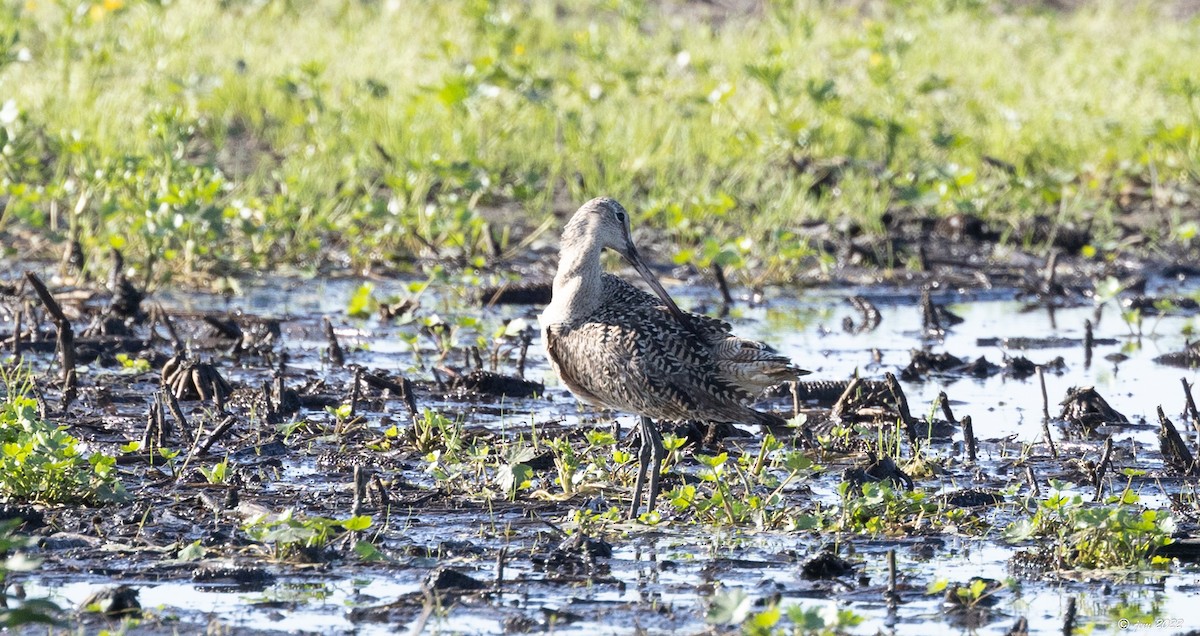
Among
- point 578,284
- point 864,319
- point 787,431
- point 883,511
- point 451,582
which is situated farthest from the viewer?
point 864,319

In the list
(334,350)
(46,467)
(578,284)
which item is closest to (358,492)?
(46,467)

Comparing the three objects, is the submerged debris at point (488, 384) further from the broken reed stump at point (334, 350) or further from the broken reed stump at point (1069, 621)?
the broken reed stump at point (1069, 621)

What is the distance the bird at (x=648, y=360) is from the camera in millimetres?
5406

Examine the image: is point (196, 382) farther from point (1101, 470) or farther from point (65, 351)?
point (1101, 470)

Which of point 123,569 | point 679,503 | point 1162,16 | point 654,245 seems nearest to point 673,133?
point 654,245

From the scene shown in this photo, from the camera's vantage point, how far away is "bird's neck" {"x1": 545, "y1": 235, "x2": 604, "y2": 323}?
5703mm

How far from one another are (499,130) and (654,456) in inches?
206

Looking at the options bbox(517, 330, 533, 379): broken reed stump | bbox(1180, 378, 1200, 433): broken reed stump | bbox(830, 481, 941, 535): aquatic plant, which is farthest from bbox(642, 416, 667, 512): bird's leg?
bbox(1180, 378, 1200, 433): broken reed stump

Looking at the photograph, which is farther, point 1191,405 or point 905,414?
point 905,414

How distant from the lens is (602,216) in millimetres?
6035

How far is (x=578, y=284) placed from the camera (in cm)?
577

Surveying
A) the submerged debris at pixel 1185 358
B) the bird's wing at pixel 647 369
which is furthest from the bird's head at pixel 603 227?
the submerged debris at pixel 1185 358

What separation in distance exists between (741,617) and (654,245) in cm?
577

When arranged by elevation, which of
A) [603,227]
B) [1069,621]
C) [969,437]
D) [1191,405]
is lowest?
[1069,621]
